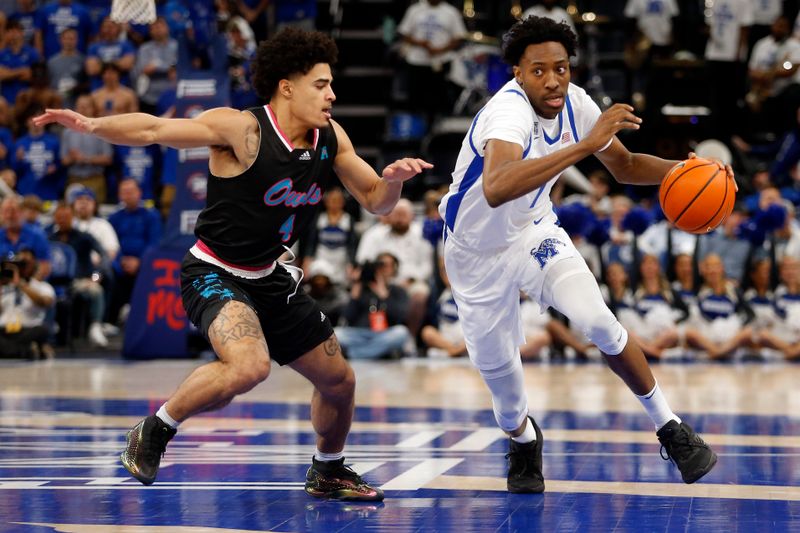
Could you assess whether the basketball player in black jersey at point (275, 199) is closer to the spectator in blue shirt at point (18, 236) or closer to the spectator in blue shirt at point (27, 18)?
the spectator in blue shirt at point (18, 236)

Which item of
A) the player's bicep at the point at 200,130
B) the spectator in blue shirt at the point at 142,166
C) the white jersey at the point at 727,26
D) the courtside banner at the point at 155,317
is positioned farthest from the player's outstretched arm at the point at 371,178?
the white jersey at the point at 727,26

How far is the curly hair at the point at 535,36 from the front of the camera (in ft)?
17.9

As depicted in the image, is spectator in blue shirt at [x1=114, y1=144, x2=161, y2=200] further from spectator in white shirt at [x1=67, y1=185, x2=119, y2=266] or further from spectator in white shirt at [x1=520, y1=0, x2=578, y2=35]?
spectator in white shirt at [x1=520, y1=0, x2=578, y2=35]

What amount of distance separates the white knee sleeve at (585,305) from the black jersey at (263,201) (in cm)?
111

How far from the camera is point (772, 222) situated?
44.1ft

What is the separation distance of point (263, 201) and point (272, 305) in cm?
44

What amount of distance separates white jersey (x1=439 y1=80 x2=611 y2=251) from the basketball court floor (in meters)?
1.15

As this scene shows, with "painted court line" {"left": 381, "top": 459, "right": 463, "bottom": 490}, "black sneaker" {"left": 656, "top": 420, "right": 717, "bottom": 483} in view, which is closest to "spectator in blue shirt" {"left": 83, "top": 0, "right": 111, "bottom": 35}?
"painted court line" {"left": 381, "top": 459, "right": 463, "bottom": 490}

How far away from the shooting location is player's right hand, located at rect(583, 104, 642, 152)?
492cm

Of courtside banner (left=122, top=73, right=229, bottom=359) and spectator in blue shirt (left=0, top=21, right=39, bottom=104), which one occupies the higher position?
spectator in blue shirt (left=0, top=21, right=39, bottom=104)

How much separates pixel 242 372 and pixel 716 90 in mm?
13146

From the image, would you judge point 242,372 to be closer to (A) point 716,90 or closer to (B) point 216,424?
(B) point 216,424

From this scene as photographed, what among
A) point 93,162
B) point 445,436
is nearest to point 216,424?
point 445,436

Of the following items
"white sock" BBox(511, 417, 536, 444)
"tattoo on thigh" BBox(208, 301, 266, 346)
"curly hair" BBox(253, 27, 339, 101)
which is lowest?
"white sock" BBox(511, 417, 536, 444)
